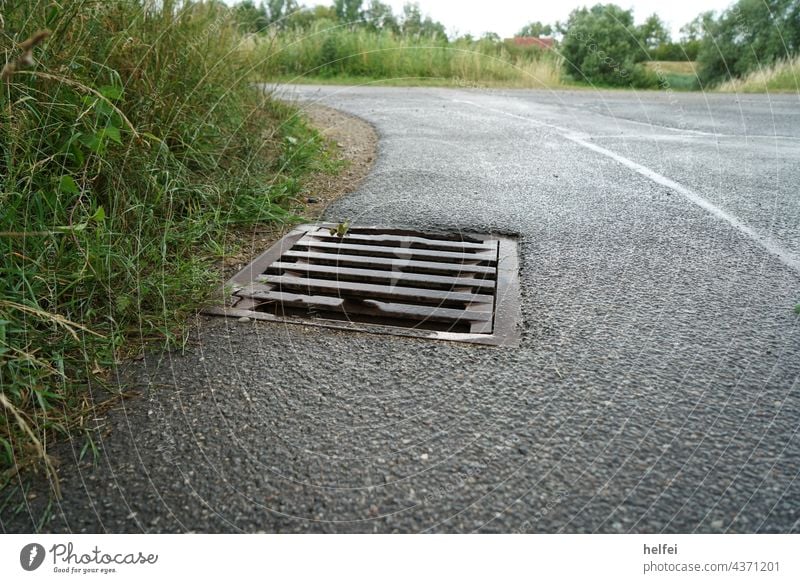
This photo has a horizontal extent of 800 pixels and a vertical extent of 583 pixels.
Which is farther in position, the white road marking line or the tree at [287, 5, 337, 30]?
the tree at [287, 5, 337, 30]

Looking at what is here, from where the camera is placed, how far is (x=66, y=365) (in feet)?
5.87

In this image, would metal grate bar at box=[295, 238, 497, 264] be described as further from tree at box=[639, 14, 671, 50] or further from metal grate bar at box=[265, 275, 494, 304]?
tree at box=[639, 14, 671, 50]

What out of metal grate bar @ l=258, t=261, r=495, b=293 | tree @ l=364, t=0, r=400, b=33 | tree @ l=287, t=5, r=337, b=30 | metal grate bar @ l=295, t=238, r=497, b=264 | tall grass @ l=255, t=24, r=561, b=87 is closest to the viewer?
metal grate bar @ l=258, t=261, r=495, b=293

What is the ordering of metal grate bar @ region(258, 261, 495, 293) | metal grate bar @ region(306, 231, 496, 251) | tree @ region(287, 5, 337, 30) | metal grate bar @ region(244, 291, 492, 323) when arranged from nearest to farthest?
metal grate bar @ region(244, 291, 492, 323)
metal grate bar @ region(258, 261, 495, 293)
metal grate bar @ region(306, 231, 496, 251)
tree @ region(287, 5, 337, 30)

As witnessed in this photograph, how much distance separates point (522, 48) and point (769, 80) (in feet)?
19.9

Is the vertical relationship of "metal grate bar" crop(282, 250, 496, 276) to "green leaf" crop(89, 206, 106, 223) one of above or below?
below

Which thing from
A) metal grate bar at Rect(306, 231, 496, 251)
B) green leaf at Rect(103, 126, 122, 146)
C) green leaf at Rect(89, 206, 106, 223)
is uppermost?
green leaf at Rect(103, 126, 122, 146)

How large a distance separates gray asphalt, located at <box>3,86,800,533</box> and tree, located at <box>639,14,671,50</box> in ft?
3.79

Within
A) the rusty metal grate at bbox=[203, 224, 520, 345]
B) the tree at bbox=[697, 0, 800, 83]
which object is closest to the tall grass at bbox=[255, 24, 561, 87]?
the tree at bbox=[697, 0, 800, 83]

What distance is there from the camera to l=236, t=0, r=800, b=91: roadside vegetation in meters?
4.52

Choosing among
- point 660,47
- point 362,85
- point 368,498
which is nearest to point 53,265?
point 368,498

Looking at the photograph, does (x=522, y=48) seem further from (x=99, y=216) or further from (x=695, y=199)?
(x=99, y=216)

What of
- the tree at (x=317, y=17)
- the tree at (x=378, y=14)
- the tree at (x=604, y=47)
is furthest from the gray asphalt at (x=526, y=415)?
the tree at (x=317, y=17)

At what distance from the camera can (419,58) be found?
29.8ft
